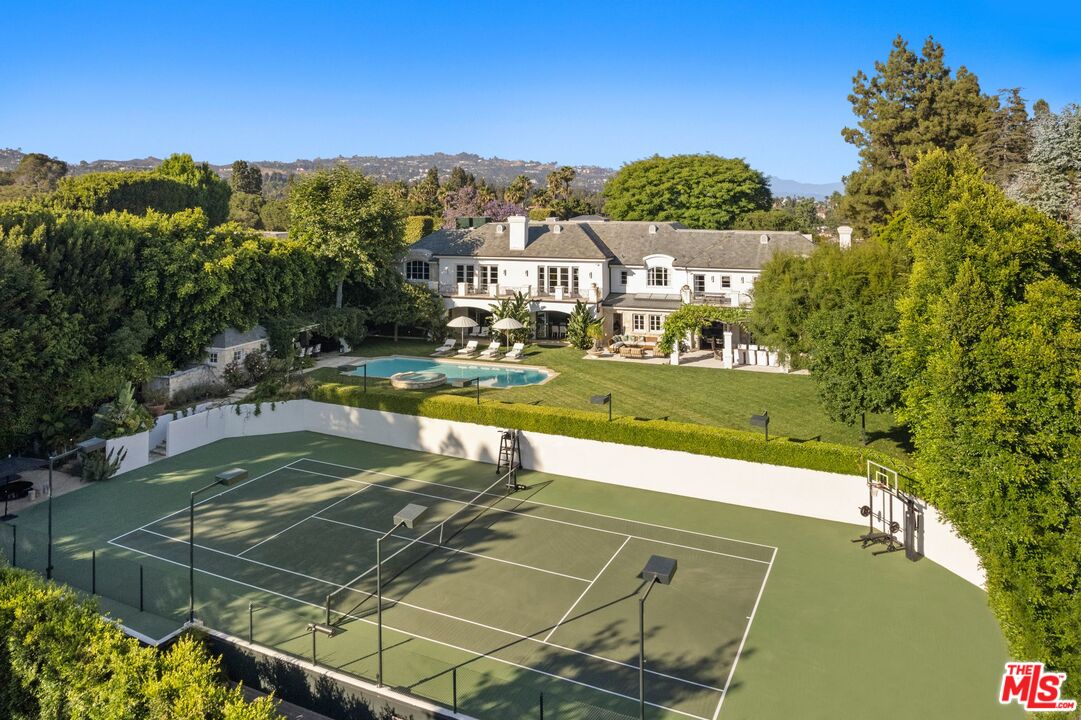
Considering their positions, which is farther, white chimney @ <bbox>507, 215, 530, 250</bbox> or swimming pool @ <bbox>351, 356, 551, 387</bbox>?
white chimney @ <bbox>507, 215, 530, 250</bbox>

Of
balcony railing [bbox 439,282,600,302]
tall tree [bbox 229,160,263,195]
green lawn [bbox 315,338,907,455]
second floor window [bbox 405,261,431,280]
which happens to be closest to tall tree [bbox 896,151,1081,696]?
green lawn [bbox 315,338,907,455]

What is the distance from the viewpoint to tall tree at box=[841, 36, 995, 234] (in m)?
48.8

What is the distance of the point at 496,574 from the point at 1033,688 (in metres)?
12.2

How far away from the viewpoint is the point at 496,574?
1939 centimetres

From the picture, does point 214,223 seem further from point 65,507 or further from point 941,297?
point 941,297

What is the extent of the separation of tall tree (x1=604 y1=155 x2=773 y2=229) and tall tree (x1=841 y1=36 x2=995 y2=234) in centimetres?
2296

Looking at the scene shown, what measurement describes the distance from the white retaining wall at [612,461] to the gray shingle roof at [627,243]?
68.7 feet

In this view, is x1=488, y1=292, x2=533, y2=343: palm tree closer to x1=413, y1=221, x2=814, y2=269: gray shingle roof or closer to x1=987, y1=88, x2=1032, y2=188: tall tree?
x1=413, y1=221, x2=814, y2=269: gray shingle roof

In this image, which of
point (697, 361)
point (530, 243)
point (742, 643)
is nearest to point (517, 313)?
point (530, 243)

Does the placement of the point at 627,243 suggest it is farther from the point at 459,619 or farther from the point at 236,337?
the point at 459,619

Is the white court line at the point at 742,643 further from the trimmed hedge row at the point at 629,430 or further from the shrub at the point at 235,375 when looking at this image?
the shrub at the point at 235,375

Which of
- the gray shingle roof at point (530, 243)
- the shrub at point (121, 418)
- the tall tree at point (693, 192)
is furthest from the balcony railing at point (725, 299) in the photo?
the tall tree at point (693, 192)

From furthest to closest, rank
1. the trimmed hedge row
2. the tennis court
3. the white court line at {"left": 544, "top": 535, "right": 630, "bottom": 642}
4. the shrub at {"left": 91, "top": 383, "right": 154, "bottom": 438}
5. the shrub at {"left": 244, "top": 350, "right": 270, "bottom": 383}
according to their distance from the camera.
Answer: the shrub at {"left": 244, "top": 350, "right": 270, "bottom": 383} < the shrub at {"left": 91, "top": 383, "right": 154, "bottom": 438} < the trimmed hedge row < the white court line at {"left": 544, "top": 535, "right": 630, "bottom": 642} < the tennis court

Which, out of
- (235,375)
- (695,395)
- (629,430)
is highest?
(235,375)
